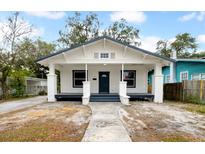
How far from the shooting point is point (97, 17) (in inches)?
1083

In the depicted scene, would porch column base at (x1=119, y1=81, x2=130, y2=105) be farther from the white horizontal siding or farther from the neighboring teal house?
the neighboring teal house

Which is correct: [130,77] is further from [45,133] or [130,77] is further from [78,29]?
[78,29]

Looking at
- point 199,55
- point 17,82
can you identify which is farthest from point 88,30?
point 199,55

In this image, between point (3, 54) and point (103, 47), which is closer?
point (103, 47)

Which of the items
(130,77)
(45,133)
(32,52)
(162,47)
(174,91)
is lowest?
(45,133)

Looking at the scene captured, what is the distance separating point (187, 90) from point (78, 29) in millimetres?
19158

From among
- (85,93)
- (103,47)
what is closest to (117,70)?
(103,47)

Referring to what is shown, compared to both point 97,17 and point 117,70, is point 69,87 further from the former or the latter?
point 97,17

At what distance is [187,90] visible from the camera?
43.3 feet

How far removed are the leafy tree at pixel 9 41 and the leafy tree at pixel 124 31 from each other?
13.5 meters

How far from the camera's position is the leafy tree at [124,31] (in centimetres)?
2789

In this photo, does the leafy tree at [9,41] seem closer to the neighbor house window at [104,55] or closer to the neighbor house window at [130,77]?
the neighbor house window at [104,55]

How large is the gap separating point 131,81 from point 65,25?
17507 millimetres
